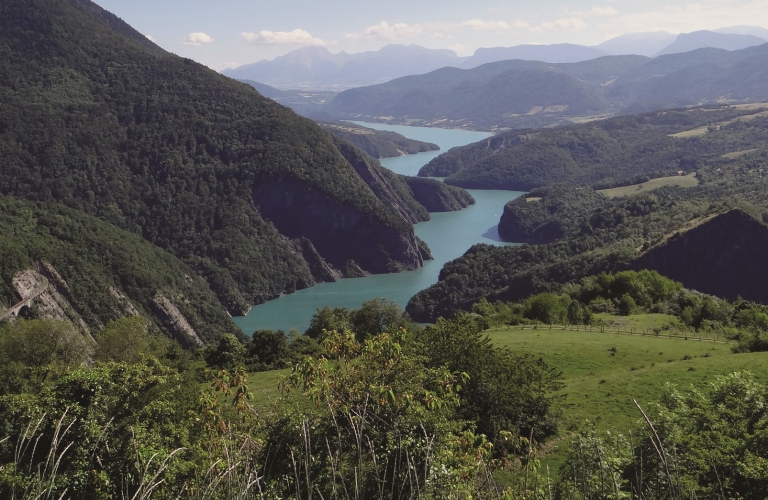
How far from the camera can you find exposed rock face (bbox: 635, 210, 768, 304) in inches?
3029

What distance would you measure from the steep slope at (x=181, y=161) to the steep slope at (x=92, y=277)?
17.6 m

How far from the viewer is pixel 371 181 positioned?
174m

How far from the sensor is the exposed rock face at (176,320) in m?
87.9

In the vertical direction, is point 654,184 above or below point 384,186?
below

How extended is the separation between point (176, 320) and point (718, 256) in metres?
78.1

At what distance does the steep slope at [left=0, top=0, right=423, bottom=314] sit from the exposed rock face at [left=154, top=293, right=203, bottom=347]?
68.5 feet

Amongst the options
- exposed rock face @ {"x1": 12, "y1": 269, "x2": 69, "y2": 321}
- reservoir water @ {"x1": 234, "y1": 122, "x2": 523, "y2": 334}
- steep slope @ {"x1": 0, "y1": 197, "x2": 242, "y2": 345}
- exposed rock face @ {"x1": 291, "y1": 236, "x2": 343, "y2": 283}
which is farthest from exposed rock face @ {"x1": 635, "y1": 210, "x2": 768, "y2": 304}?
exposed rock face @ {"x1": 12, "y1": 269, "x2": 69, "y2": 321}

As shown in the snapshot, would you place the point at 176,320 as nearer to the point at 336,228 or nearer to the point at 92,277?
the point at 92,277

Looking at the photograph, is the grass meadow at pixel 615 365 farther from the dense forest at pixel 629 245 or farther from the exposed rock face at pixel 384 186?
the exposed rock face at pixel 384 186

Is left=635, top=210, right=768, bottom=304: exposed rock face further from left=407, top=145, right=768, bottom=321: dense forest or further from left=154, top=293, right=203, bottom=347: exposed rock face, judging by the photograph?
left=154, top=293, right=203, bottom=347: exposed rock face

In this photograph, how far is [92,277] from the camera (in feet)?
271

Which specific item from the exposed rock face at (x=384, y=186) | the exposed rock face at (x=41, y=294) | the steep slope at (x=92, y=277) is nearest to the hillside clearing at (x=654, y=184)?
the exposed rock face at (x=384, y=186)

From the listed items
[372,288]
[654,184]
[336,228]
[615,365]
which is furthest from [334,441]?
[654,184]

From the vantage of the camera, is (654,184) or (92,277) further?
(654,184)
